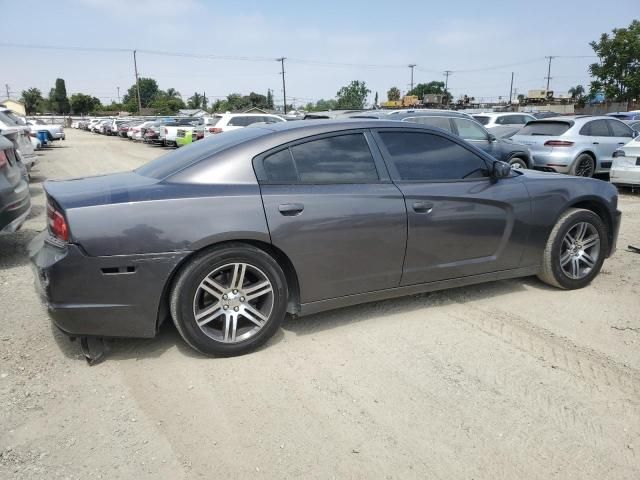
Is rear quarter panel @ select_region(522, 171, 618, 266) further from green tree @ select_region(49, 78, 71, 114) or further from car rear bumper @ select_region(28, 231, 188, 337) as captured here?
green tree @ select_region(49, 78, 71, 114)

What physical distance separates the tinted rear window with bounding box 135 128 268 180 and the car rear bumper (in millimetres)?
706

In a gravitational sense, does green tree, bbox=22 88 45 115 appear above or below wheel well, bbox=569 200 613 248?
above

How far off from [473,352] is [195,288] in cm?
190

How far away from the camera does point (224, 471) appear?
2.30 meters

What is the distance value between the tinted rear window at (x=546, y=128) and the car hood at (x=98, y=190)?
9.97 metres

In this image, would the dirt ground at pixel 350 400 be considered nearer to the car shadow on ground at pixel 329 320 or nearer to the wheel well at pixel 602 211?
the car shadow on ground at pixel 329 320

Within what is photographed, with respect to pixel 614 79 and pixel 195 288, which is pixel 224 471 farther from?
pixel 614 79

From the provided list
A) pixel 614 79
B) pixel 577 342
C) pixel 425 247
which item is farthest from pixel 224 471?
pixel 614 79

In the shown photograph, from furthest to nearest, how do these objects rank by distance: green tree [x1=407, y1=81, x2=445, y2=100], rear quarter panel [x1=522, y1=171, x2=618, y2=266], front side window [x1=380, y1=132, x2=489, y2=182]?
green tree [x1=407, y1=81, x2=445, y2=100]
rear quarter panel [x1=522, y1=171, x2=618, y2=266]
front side window [x1=380, y1=132, x2=489, y2=182]

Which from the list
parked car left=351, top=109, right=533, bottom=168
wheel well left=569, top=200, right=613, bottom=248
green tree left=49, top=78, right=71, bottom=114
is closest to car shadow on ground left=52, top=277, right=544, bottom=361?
wheel well left=569, top=200, right=613, bottom=248

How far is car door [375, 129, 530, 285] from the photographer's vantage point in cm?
376

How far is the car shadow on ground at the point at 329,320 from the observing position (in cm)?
341

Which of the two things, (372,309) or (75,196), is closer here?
(75,196)

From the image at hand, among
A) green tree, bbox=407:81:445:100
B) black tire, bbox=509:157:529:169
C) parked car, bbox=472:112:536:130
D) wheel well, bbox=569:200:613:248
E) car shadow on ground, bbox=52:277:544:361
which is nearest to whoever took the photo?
car shadow on ground, bbox=52:277:544:361
